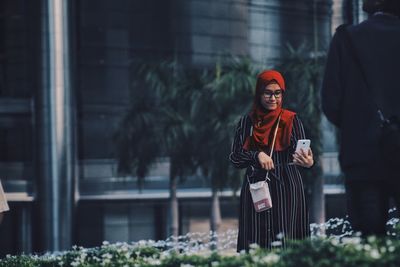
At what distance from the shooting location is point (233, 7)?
1168 inches

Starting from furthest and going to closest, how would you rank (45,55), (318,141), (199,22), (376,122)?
(199,22)
(45,55)
(318,141)
(376,122)

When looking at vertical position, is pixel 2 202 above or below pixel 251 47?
below

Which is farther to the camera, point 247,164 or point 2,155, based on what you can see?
point 2,155

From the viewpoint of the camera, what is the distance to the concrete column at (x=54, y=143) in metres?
26.9

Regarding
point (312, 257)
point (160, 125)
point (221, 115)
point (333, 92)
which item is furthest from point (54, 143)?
point (312, 257)

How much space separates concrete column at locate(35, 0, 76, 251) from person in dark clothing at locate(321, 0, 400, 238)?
20.2m

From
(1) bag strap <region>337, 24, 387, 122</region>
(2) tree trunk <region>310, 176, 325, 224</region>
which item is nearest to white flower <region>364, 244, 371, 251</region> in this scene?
(1) bag strap <region>337, 24, 387, 122</region>

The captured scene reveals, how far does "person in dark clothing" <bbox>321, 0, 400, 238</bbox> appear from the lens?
689 cm

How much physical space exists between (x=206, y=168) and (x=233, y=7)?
531cm

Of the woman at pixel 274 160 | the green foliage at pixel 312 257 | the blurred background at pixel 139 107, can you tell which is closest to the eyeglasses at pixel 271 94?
the woman at pixel 274 160

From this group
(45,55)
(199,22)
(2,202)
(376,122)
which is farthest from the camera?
(199,22)

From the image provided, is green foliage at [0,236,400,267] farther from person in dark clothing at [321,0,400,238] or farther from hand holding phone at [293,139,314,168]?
hand holding phone at [293,139,314,168]

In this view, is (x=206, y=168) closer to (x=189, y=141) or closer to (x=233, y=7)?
(x=189, y=141)

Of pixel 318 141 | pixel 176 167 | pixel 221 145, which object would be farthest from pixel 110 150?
pixel 318 141
